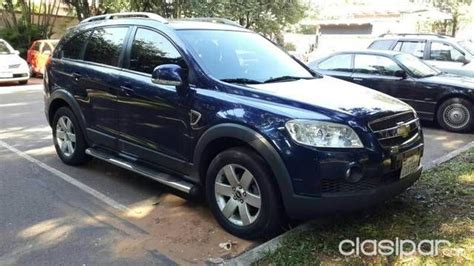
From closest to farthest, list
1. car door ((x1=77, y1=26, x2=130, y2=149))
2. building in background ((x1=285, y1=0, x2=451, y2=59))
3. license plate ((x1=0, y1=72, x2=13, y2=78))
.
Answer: car door ((x1=77, y1=26, x2=130, y2=149)) < license plate ((x1=0, y1=72, x2=13, y2=78)) < building in background ((x1=285, y1=0, x2=451, y2=59))

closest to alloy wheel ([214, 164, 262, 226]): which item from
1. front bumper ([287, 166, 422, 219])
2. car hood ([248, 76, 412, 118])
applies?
front bumper ([287, 166, 422, 219])

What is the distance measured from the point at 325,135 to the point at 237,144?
2.56 ft

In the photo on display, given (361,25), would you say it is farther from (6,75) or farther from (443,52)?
(6,75)

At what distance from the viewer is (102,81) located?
5.26 meters

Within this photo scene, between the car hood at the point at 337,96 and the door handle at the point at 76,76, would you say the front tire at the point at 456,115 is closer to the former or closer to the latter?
the car hood at the point at 337,96

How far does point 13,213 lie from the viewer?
15.0 feet

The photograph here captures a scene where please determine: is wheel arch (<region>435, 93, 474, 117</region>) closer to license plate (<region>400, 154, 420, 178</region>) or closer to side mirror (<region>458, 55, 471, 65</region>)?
side mirror (<region>458, 55, 471, 65</region>)

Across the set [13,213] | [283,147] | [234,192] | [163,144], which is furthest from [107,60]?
[283,147]

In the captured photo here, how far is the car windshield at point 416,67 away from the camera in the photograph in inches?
359

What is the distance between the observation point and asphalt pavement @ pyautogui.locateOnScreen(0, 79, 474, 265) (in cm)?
382

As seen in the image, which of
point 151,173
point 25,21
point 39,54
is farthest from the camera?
point 25,21

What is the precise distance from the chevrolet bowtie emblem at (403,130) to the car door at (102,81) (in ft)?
9.01

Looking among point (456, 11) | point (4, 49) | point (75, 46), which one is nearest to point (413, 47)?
point (75, 46)

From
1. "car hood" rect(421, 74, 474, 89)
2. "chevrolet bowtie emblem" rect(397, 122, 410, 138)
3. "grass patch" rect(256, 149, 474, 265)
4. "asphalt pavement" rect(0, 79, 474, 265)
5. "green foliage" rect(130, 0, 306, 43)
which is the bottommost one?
"asphalt pavement" rect(0, 79, 474, 265)
